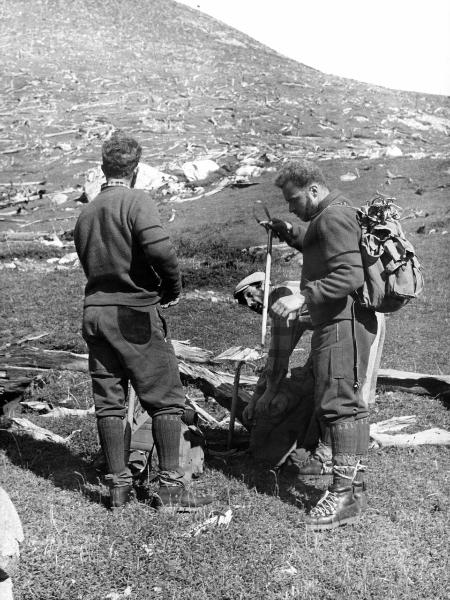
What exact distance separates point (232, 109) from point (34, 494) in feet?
124

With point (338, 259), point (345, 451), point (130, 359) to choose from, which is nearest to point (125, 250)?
point (130, 359)

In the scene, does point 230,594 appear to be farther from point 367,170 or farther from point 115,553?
point 367,170

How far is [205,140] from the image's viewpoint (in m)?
35.1

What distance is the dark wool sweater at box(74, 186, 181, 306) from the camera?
5.20 meters

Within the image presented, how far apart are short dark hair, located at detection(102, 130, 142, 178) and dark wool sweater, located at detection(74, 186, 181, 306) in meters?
0.13

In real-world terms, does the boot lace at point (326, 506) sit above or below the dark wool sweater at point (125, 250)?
below

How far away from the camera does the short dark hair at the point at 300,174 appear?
5480 millimetres

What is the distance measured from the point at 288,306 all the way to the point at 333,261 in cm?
46

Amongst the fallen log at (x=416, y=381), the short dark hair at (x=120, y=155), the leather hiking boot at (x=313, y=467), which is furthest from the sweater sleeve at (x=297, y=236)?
the fallen log at (x=416, y=381)

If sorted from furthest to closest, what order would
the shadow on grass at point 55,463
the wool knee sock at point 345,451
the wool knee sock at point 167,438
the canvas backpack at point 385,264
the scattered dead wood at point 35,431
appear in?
the scattered dead wood at point 35,431 < the shadow on grass at point 55,463 < the wool knee sock at point 167,438 < the wool knee sock at point 345,451 < the canvas backpack at point 385,264

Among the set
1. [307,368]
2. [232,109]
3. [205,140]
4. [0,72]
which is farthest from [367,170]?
[0,72]

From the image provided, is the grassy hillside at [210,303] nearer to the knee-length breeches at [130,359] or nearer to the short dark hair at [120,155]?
the knee-length breeches at [130,359]

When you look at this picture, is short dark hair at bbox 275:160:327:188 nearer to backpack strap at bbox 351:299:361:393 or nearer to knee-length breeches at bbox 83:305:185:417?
backpack strap at bbox 351:299:361:393

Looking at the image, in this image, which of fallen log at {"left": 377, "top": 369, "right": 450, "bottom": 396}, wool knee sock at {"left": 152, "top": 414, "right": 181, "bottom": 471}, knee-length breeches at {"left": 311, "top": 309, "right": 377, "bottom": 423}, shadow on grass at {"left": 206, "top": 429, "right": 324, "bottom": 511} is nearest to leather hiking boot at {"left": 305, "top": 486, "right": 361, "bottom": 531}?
shadow on grass at {"left": 206, "top": 429, "right": 324, "bottom": 511}
